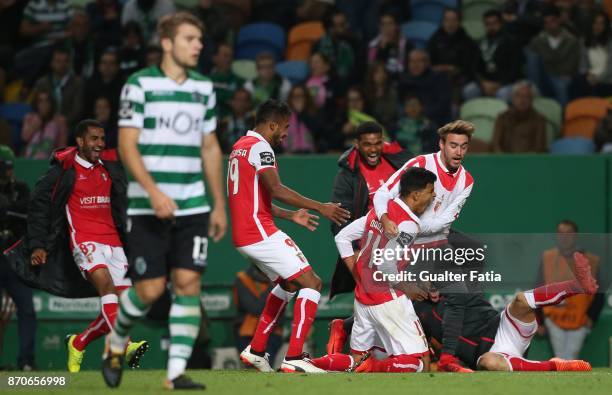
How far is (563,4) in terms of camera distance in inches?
663

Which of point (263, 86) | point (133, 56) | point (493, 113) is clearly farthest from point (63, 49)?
point (493, 113)

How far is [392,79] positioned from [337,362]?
6410mm

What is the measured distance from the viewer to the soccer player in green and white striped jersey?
25.8 ft

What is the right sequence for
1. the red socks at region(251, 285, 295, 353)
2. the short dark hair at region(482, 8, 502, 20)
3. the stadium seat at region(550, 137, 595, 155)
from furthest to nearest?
the short dark hair at region(482, 8, 502, 20) < the stadium seat at region(550, 137, 595, 155) < the red socks at region(251, 285, 295, 353)

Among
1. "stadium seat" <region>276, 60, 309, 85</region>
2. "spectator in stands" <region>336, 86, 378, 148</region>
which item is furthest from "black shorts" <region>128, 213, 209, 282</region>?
"stadium seat" <region>276, 60, 309, 85</region>

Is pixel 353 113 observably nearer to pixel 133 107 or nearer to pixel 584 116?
pixel 584 116

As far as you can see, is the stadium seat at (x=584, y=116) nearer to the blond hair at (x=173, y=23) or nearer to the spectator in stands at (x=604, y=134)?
the spectator in stands at (x=604, y=134)

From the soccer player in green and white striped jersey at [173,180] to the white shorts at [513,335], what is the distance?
3508mm

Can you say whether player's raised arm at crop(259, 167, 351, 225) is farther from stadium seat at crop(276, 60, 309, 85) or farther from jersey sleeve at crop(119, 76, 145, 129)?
stadium seat at crop(276, 60, 309, 85)

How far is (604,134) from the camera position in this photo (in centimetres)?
1483

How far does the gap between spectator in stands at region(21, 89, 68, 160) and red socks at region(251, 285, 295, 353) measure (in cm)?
601

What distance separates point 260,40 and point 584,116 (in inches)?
177

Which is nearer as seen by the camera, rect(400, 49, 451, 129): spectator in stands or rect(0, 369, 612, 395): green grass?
rect(0, 369, 612, 395): green grass

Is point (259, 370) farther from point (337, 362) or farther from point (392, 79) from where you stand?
point (392, 79)
